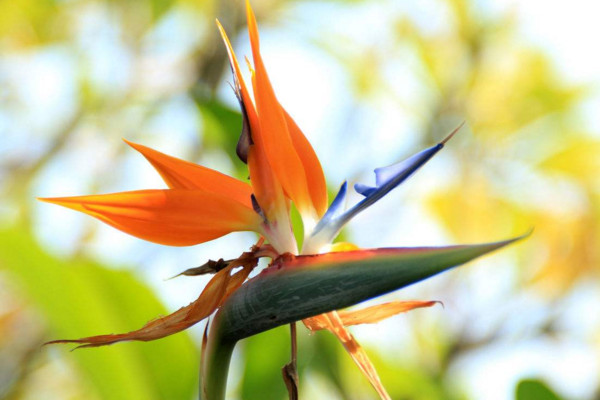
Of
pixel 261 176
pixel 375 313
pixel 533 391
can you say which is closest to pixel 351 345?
pixel 375 313

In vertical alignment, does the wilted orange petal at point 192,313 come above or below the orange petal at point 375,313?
above

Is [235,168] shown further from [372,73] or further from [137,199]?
[372,73]

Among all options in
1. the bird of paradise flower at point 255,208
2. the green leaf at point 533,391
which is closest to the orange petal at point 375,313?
the bird of paradise flower at point 255,208

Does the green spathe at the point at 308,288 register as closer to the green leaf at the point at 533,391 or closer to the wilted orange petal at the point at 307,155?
the wilted orange petal at the point at 307,155

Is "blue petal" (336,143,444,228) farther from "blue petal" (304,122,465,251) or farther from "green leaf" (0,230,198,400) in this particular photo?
"green leaf" (0,230,198,400)

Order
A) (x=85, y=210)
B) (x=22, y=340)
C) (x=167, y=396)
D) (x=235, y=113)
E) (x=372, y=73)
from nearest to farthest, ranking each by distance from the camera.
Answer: (x=85, y=210) < (x=167, y=396) < (x=235, y=113) < (x=22, y=340) < (x=372, y=73)

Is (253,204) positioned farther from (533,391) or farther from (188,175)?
(533,391)

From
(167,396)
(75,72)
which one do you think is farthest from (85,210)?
(75,72)
